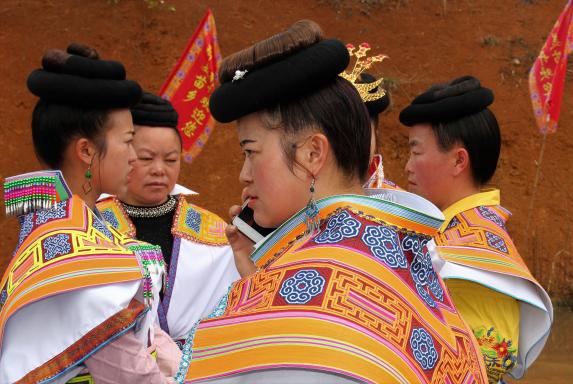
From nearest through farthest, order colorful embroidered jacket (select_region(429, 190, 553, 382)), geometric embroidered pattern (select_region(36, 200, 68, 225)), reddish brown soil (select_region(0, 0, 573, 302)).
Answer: geometric embroidered pattern (select_region(36, 200, 68, 225))
colorful embroidered jacket (select_region(429, 190, 553, 382))
reddish brown soil (select_region(0, 0, 573, 302))

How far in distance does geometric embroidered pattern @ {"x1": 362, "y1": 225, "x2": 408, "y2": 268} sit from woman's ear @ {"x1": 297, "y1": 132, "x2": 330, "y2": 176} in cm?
20

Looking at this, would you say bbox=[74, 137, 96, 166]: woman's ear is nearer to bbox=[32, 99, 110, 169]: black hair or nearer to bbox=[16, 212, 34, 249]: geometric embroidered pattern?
bbox=[32, 99, 110, 169]: black hair

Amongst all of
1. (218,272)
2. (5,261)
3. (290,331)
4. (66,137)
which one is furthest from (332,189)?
(5,261)

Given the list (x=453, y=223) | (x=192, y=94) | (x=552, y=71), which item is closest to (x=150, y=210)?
(x=453, y=223)

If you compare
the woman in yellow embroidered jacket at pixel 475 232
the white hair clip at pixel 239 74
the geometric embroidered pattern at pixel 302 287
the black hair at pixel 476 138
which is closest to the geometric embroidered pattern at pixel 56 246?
the white hair clip at pixel 239 74

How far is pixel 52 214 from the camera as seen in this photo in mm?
2764

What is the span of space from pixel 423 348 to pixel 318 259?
0.30 m

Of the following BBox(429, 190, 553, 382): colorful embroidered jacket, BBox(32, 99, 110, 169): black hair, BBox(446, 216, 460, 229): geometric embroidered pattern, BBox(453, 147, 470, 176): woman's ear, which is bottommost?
BBox(429, 190, 553, 382): colorful embroidered jacket

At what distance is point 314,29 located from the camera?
190cm

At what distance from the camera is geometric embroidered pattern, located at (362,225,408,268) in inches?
69.4

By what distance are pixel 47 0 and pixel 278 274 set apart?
1308cm

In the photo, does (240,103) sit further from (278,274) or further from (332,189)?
(278,274)

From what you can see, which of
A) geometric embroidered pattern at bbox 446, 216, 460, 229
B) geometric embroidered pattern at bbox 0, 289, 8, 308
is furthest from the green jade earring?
geometric embroidered pattern at bbox 446, 216, 460, 229

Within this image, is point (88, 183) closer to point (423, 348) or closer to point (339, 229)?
point (339, 229)
